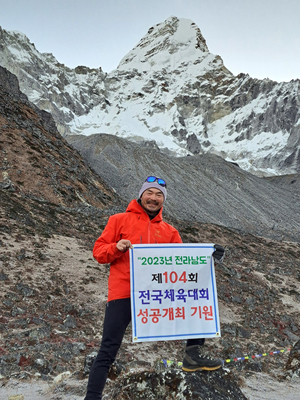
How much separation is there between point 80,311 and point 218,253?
14.9 feet

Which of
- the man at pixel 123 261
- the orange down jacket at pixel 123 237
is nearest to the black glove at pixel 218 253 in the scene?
the man at pixel 123 261

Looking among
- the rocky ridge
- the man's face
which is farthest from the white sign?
the rocky ridge

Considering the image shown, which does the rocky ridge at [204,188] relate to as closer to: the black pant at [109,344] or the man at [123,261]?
the man at [123,261]

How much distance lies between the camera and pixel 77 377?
430cm

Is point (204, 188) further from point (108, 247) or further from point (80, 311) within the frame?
point (108, 247)

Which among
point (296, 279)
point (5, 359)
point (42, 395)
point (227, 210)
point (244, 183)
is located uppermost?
point (244, 183)

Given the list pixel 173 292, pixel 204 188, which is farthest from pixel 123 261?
pixel 204 188

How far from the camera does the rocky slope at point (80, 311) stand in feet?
12.6

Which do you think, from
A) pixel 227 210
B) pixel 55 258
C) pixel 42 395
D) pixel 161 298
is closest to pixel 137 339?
pixel 161 298

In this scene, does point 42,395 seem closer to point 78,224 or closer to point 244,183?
point 78,224

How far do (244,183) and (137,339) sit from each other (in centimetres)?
5777

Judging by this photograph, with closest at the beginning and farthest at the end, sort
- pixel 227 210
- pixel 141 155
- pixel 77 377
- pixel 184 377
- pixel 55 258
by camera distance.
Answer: pixel 184 377
pixel 77 377
pixel 55 258
pixel 227 210
pixel 141 155

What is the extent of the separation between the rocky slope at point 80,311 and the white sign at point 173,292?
0.45 metres

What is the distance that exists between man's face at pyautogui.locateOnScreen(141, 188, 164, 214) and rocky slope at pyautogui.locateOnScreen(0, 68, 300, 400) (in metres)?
1.84
